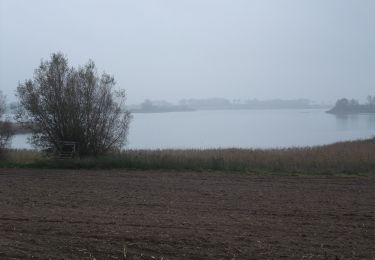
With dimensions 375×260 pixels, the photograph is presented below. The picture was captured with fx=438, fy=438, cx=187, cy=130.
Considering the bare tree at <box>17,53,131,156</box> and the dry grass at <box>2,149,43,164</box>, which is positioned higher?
the bare tree at <box>17,53,131,156</box>

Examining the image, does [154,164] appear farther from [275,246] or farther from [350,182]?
[275,246]

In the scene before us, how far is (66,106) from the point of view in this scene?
22812 mm

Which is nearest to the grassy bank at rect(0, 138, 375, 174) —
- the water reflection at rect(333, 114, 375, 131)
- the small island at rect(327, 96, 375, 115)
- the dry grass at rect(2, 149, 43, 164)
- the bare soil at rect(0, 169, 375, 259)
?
the dry grass at rect(2, 149, 43, 164)

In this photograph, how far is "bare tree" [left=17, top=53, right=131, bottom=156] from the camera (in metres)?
→ 22.8

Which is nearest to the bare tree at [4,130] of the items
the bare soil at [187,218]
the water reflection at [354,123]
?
the bare soil at [187,218]

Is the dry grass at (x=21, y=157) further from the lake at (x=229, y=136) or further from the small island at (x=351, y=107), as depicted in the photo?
the small island at (x=351, y=107)

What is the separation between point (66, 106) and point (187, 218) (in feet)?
50.1

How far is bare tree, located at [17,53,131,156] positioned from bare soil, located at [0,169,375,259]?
7634mm

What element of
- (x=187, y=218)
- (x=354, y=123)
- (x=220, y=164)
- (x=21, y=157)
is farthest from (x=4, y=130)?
(x=354, y=123)

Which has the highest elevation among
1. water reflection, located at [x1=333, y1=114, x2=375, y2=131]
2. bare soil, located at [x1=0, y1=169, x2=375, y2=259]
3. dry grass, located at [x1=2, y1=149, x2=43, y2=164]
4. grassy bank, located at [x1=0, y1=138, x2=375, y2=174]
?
water reflection, located at [x1=333, y1=114, x2=375, y2=131]

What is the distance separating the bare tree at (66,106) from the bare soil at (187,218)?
25.0 feet

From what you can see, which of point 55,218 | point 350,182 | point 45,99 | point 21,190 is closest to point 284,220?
point 55,218

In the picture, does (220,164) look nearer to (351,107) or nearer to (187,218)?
(187,218)

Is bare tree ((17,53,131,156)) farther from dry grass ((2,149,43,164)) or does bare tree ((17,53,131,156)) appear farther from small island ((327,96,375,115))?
small island ((327,96,375,115))
